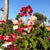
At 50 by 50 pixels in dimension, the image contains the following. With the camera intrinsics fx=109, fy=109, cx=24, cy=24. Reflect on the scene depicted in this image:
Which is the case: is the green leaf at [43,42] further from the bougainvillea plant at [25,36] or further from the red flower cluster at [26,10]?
the red flower cluster at [26,10]

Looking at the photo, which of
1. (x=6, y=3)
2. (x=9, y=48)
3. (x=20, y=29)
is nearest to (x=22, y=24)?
(x=20, y=29)

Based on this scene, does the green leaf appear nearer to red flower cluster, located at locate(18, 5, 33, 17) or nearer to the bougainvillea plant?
the bougainvillea plant

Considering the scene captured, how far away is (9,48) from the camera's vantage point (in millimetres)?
2275

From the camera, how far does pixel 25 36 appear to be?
2250 mm

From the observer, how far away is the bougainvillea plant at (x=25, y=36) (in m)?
2.13

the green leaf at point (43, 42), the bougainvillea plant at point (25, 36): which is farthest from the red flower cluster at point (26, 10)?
the green leaf at point (43, 42)

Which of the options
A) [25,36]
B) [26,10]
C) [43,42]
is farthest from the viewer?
[26,10]

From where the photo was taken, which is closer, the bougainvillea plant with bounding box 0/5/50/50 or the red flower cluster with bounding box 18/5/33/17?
the bougainvillea plant with bounding box 0/5/50/50

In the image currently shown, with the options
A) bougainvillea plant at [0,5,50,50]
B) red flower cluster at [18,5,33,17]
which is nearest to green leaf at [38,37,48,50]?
bougainvillea plant at [0,5,50,50]

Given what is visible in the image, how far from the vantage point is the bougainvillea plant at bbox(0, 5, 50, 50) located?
83.8 inches

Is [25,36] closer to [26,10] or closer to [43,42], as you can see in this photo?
[43,42]

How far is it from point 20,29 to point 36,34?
0.36m

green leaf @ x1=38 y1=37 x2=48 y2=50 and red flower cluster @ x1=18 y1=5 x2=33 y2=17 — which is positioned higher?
red flower cluster @ x1=18 y1=5 x2=33 y2=17

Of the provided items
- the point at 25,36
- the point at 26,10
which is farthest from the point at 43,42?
the point at 26,10
